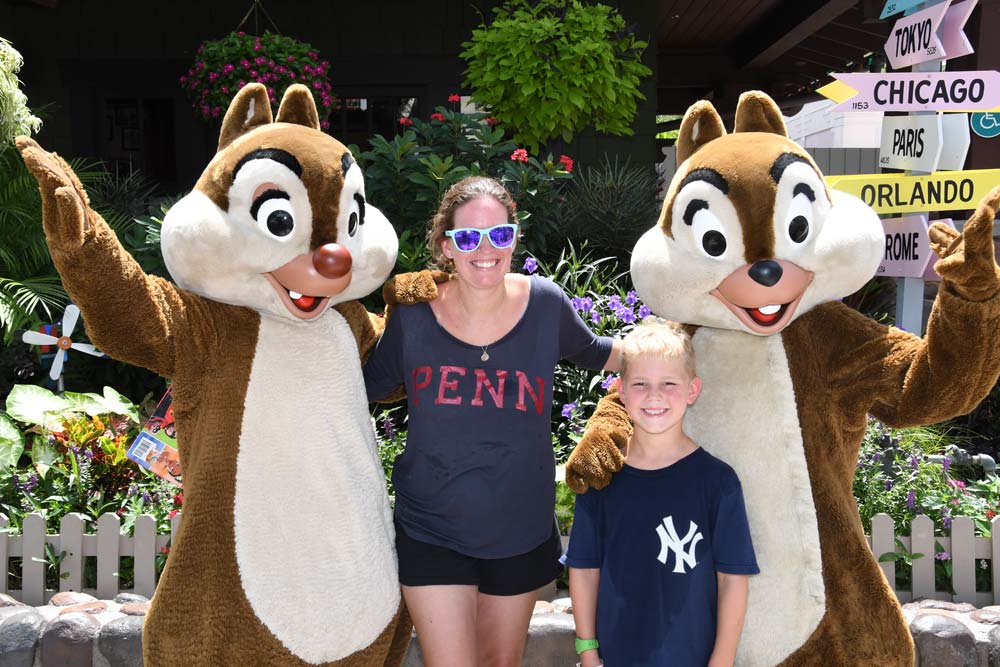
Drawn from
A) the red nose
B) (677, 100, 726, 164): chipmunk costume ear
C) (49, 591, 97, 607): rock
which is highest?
(677, 100, 726, 164): chipmunk costume ear

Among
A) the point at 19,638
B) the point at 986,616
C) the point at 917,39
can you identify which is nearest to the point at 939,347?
the point at 986,616

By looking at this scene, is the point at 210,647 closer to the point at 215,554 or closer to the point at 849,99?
the point at 215,554

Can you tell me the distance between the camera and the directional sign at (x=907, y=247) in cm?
417

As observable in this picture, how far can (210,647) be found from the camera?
7.61ft

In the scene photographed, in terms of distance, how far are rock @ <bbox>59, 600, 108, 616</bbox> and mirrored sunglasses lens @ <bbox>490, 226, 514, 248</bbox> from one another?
2.07 meters

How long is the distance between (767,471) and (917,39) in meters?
2.67

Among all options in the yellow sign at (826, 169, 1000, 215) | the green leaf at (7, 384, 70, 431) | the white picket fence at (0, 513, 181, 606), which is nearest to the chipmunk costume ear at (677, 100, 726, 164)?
the yellow sign at (826, 169, 1000, 215)

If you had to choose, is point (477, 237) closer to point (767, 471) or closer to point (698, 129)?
point (698, 129)

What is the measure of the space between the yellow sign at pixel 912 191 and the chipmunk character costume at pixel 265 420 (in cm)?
243

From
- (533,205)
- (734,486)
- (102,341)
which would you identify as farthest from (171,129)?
(734,486)

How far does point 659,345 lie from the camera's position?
229 cm

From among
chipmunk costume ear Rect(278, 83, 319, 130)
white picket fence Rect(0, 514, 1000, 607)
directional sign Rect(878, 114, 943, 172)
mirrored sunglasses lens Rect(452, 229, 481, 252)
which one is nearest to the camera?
mirrored sunglasses lens Rect(452, 229, 481, 252)

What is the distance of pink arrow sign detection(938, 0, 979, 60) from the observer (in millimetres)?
3912

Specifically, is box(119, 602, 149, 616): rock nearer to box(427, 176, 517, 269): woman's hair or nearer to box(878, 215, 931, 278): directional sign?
box(427, 176, 517, 269): woman's hair
